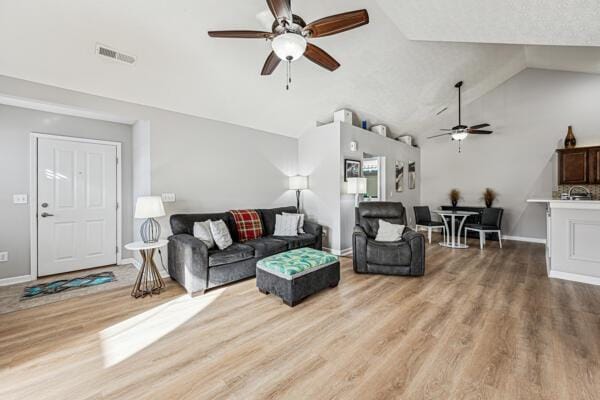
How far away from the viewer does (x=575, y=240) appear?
3252 mm

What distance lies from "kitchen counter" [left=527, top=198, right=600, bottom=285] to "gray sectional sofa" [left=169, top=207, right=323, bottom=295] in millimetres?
3489

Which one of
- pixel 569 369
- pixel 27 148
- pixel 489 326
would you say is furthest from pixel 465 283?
pixel 27 148

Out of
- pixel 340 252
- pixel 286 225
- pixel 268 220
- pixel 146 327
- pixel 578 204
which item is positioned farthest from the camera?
pixel 340 252

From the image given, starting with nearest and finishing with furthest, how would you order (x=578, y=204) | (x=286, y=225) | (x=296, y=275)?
1. (x=296, y=275)
2. (x=578, y=204)
3. (x=286, y=225)

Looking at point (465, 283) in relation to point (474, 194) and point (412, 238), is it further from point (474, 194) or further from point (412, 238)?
point (474, 194)

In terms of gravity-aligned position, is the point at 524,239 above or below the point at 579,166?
below

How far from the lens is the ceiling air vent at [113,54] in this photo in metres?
2.58

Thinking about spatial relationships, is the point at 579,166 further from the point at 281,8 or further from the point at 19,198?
the point at 19,198

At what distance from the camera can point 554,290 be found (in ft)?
9.65

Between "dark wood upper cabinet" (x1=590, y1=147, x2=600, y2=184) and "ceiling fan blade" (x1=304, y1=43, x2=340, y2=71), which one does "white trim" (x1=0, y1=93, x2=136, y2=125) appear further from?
"dark wood upper cabinet" (x1=590, y1=147, x2=600, y2=184)

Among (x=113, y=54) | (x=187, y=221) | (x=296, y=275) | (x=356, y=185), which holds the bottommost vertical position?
(x=296, y=275)

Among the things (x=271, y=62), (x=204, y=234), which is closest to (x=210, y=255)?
(x=204, y=234)

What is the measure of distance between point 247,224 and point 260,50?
248 cm

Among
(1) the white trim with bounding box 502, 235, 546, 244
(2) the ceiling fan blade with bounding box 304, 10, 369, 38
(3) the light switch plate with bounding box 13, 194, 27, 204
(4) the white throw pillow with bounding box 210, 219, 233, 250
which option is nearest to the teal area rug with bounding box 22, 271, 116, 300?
(3) the light switch plate with bounding box 13, 194, 27, 204
